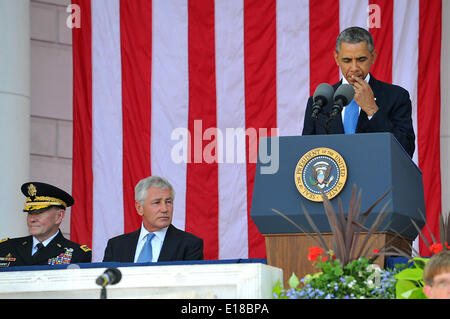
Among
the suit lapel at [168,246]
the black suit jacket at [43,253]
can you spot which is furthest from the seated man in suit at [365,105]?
the black suit jacket at [43,253]

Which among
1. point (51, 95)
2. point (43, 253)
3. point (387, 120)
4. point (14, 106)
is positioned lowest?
point (43, 253)

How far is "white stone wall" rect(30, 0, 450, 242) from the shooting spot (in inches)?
331

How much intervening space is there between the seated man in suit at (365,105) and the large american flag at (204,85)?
9.72 feet

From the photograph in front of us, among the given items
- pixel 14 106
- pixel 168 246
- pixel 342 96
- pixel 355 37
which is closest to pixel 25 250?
pixel 168 246

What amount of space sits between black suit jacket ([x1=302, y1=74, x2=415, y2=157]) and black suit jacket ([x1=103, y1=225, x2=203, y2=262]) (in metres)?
1.25

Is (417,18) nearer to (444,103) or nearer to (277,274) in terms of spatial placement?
(444,103)

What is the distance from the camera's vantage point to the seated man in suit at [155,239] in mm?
5508

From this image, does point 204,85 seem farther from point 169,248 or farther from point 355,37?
point 355,37

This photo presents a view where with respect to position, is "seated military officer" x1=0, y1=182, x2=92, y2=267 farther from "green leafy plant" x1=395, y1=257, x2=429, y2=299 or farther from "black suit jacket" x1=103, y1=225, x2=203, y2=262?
"green leafy plant" x1=395, y1=257, x2=429, y2=299

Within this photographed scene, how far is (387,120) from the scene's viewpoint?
15.0 feet

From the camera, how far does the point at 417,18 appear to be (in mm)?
7805

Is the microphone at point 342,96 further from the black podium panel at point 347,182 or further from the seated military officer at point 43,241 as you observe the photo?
the seated military officer at point 43,241

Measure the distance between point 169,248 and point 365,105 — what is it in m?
1.72
